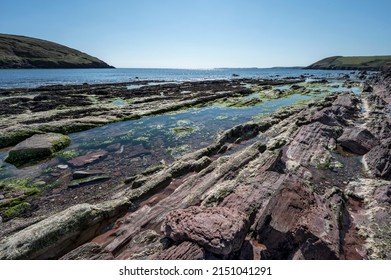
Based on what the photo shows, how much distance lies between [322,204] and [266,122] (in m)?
18.0

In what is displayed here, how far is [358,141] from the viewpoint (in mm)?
18203

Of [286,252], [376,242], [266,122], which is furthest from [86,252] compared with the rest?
[266,122]

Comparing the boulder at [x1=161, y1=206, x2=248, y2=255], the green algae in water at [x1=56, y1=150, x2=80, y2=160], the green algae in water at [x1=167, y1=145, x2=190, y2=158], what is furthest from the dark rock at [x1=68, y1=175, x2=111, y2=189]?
the boulder at [x1=161, y1=206, x2=248, y2=255]

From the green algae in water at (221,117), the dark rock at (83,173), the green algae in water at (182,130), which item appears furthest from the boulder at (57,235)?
the green algae in water at (221,117)

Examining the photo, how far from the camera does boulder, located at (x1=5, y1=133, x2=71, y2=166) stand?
1819 cm

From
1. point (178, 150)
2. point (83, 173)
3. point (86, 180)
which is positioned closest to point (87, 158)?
point (83, 173)

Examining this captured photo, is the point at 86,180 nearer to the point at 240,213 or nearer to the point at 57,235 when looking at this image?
the point at 57,235

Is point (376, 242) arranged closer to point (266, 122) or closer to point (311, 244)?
point (311, 244)

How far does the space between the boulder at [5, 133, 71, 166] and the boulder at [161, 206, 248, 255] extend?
16.0 m

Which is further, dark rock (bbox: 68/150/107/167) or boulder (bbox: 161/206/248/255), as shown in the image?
dark rock (bbox: 68/150/107/167)

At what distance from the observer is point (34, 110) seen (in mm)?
34375

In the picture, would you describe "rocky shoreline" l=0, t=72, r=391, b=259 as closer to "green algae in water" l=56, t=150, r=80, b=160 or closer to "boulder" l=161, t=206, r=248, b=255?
"boulder" l=161, t=206, r=248, b=255

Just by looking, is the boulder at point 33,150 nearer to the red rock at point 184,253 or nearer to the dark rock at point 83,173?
the dark rock at point 83,173
